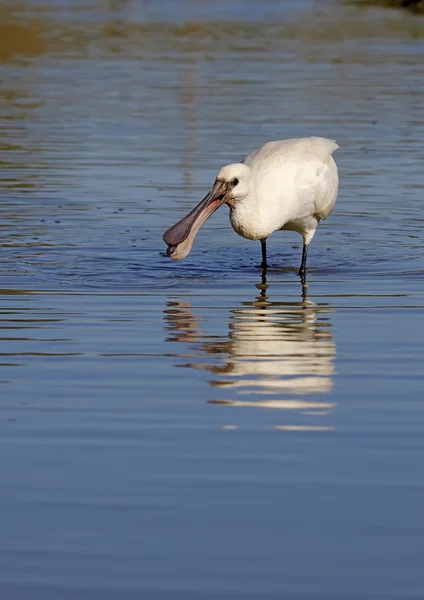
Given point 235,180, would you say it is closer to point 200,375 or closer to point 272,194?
point 272,194

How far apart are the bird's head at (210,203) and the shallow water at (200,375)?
0.31 meters

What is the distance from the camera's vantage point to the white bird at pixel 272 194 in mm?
9914

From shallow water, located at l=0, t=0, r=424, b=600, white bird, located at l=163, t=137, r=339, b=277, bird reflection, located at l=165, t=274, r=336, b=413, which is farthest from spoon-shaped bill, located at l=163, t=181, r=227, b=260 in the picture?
bird reflection, located at l=165, t=274, r=336, b=413

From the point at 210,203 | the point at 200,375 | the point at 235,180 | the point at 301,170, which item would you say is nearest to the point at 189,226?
the point at 210,203

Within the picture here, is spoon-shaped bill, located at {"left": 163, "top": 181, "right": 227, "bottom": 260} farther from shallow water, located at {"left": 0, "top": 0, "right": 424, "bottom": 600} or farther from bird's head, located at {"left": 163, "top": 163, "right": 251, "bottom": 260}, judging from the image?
shallow water, located at {"left": 0, "top": 0, "right": 424, "bottom": 600}

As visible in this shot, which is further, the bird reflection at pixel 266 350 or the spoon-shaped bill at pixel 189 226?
the spoon-shaped bill at pixel 189 226

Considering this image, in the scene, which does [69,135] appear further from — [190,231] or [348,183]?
[190,231]

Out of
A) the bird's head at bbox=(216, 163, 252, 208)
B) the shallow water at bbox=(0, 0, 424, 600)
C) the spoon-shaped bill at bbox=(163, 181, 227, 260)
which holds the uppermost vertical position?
the bird's head at bbox=(216, 163, 252, 208)

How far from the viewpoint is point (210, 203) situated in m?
9.99

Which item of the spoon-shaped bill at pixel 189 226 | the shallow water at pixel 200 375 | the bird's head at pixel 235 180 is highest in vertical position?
the bird's head at pixel 235 180

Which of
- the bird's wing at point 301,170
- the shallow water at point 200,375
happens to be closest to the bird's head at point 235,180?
the bird's wing at point 301,170

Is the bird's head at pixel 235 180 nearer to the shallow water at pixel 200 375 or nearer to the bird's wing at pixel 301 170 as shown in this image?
the bird's wing at pixel 301 170

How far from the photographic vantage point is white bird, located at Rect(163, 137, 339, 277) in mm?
9914

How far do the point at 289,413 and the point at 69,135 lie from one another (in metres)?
12.2
